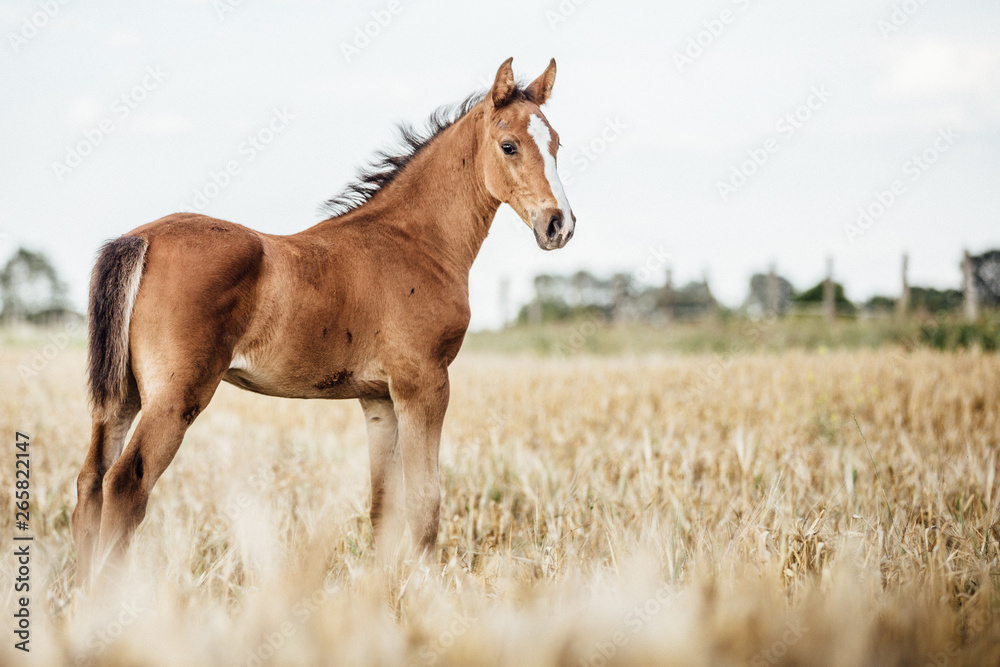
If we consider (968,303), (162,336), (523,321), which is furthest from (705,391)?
(523,321)

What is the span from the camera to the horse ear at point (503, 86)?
377 cm

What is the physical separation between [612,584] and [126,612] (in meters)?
1.73

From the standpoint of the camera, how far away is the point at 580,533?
171 inches

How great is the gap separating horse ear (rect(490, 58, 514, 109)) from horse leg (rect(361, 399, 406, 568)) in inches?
69.2

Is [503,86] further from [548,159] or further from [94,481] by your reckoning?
[94,481]

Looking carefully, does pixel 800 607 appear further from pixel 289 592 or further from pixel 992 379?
pixel 992 379

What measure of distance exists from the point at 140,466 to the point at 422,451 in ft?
4.30

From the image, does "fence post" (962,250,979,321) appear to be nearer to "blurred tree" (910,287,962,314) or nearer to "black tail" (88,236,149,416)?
"blurred tree" (910,287,962,314)

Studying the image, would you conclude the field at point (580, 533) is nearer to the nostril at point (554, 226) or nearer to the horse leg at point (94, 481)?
the horse leg at point (94, 481)

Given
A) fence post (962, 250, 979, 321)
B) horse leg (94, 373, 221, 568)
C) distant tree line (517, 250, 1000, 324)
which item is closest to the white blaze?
horse leg (94, 373, 221, 568)

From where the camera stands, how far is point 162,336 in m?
3.05

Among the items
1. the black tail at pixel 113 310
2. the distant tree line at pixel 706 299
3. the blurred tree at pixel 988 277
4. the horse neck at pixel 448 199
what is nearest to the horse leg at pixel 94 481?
the black tail at pixel 113 310

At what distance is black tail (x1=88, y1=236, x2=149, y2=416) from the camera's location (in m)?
3.13

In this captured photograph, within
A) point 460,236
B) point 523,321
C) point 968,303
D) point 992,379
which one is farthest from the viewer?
point 523,321
